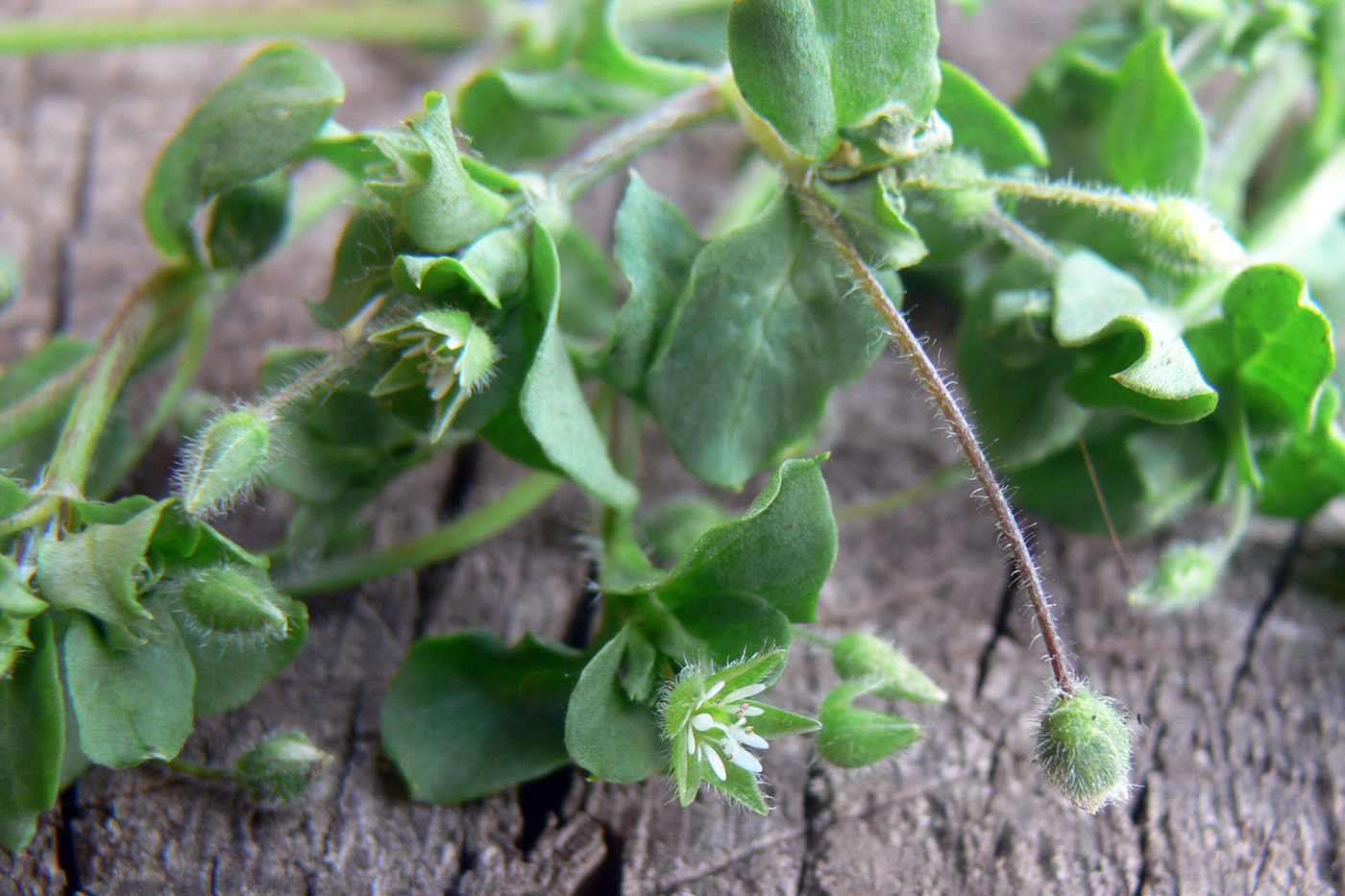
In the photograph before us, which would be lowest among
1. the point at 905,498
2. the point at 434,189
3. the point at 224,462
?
the point at 905,498

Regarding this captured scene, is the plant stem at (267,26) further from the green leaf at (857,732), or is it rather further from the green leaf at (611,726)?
the green leaf at (857,732)

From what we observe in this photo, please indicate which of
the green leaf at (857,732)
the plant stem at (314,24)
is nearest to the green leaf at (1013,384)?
the green leaf at (857,732)

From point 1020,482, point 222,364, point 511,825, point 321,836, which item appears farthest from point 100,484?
point 1020,482

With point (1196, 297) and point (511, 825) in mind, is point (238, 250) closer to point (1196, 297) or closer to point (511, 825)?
point (511, 825)

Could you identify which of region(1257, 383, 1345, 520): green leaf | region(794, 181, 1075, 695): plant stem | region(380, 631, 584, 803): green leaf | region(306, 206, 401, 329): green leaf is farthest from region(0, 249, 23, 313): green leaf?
region(1257, 383, 1345, 520): green leaf

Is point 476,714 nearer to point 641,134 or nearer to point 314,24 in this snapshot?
point 641,134

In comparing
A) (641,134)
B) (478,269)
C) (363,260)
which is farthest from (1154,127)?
(363,260)
